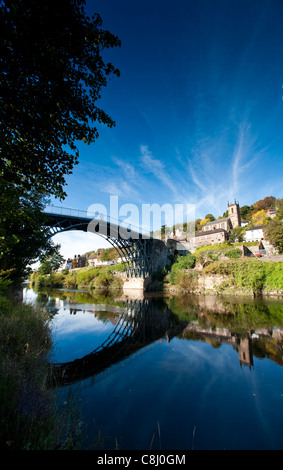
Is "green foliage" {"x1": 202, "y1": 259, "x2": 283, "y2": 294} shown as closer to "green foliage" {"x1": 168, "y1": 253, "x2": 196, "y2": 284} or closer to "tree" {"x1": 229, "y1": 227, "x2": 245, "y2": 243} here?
"green foliage" {"x1": 168, "y1": 253, "x2": 196, "y2": 284}

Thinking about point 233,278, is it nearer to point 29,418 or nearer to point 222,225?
point 29,418

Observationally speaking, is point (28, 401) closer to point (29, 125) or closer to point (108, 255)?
point (29, 125)

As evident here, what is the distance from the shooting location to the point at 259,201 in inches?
2886

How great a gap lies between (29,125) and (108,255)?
241ft

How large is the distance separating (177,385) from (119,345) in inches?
143

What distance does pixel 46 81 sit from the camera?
13.0ft

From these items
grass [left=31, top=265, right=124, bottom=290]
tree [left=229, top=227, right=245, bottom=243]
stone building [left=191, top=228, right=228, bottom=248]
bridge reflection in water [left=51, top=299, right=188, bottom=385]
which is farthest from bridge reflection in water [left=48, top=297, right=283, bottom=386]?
tree [left=229, top=227, right=245, bottom=243]

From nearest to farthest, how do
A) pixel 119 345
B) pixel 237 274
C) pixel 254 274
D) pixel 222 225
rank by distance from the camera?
pixel 119 345
pixel 254 274
pixel 237 274
pixel 222 225

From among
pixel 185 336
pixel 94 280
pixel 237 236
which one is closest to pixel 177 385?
pixel 185 336

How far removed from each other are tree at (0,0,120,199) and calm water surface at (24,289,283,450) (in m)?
5.42

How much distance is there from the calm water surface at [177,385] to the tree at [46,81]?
5.42 m

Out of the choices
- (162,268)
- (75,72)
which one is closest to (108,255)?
(162,268)

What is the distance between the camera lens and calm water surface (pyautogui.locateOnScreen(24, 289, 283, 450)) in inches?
123

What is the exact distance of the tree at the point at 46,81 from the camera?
3.48 metres
